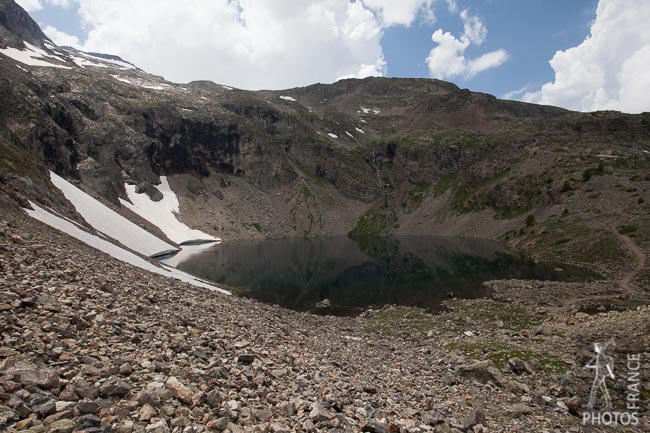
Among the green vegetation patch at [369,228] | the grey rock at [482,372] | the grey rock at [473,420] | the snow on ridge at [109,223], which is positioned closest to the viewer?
the grey rock at [473,420]

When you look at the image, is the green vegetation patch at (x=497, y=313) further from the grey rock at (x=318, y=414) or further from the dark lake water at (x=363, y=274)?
the grey rock at (x=318, y=414)

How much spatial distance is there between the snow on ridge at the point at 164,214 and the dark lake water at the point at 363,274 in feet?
132

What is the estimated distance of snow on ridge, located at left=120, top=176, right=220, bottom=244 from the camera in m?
137

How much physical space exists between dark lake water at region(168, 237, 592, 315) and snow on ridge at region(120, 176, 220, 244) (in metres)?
40.2

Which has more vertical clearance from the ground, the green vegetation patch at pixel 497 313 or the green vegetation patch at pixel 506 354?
the green vegetation patch at pixel 497 313

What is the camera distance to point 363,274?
2901 inches

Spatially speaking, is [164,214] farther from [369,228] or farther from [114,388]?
[114,388]

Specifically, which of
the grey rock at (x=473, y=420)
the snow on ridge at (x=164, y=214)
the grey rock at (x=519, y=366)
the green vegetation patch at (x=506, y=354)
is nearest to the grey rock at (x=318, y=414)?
the grey rock at (x=473, y=420)

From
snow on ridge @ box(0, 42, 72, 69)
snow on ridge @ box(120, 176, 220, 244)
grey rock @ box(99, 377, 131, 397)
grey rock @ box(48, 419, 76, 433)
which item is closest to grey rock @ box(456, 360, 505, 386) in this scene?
grey rock @ box(99, 377, 131, 397)

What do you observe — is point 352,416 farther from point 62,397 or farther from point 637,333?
point 637,333

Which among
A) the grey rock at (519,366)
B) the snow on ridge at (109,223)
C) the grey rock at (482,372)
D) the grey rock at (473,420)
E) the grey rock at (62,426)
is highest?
the snow on ridge at (109,223)

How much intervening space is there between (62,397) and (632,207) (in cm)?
11363

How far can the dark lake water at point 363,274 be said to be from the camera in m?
51.5

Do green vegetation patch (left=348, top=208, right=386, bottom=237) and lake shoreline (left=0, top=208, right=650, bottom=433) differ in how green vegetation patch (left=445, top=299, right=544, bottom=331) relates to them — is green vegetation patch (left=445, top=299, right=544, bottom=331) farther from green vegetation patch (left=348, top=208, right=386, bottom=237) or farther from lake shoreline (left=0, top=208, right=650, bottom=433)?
green vegetation patch (left=348, top=208, right=386, bottom=237)
